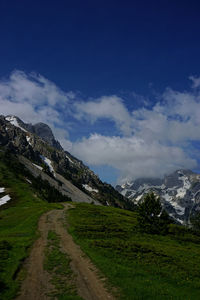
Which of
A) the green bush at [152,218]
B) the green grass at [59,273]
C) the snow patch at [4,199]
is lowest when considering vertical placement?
the snow patch at [4,199]

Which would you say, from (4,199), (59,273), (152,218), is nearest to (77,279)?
(59,273)

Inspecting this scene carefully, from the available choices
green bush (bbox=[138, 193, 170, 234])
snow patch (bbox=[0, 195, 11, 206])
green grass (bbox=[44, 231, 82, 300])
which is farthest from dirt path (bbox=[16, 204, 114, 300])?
snow patch (bbox=[0, 195, 11, 206])

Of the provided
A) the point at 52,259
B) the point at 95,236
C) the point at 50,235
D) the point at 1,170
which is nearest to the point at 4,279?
the point at 52,259

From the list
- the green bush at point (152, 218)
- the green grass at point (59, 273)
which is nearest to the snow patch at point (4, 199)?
the green bush at point (152, 218)

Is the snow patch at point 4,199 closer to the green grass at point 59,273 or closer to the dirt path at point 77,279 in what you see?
the green grass at point 59,273

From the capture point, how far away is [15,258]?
25.2 m

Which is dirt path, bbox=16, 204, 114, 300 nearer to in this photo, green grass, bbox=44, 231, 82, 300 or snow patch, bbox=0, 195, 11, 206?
green grass, bbox=44, 231, 82, 300

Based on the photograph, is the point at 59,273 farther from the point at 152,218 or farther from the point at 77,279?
the point at 152,218

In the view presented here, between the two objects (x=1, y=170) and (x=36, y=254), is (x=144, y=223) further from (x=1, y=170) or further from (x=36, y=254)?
(x=1, y=170)

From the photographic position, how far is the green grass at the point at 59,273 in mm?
17000

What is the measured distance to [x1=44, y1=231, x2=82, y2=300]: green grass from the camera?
17000 millimetres

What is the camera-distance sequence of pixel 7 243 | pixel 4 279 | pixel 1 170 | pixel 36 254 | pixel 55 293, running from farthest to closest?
pixel 1 170, pixel 7 243, pixel 36 254, pixel 4 279, pixel 55 293

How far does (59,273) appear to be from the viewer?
21547 millimetres

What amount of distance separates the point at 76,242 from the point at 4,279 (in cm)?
1737
